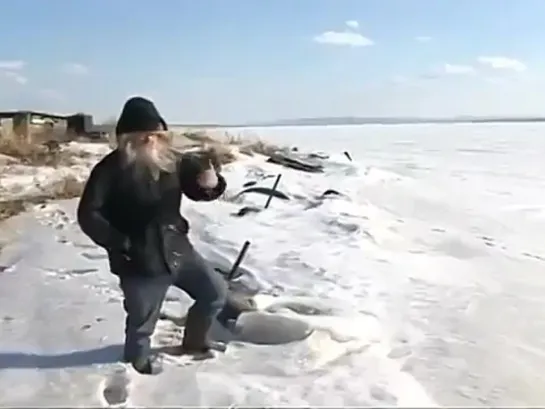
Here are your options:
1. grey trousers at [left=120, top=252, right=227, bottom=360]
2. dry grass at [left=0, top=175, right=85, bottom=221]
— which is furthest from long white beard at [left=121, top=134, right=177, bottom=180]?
dry grass at [left=0, top=175, right=85, bottom=221]

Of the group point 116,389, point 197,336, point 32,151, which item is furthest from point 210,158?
point 32,151

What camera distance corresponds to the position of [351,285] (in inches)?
58.2

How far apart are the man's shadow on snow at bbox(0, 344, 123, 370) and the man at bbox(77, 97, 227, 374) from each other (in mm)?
63

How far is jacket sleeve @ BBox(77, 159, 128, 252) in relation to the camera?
3.51 ft

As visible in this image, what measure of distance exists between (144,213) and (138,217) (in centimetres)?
1

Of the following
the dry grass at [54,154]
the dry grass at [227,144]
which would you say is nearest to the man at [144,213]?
the dry grass at [227,144]

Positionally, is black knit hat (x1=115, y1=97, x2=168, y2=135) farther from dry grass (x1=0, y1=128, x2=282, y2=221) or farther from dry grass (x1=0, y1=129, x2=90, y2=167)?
dry grass (x1=0, y1=129, x2=90, y2=167)

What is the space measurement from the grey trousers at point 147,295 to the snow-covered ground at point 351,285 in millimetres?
46

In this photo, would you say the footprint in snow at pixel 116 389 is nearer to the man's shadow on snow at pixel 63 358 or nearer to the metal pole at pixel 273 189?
the man's shadow on snow at pixel 63 358

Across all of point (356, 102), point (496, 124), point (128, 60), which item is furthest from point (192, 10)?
point (496, 124)

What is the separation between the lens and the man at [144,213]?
1087 millimetres

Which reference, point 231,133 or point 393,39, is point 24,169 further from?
point 393,39

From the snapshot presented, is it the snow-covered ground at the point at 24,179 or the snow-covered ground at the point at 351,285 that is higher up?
the snow-covered ground at the point at 24,179

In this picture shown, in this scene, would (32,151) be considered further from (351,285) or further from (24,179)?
(351,285)
